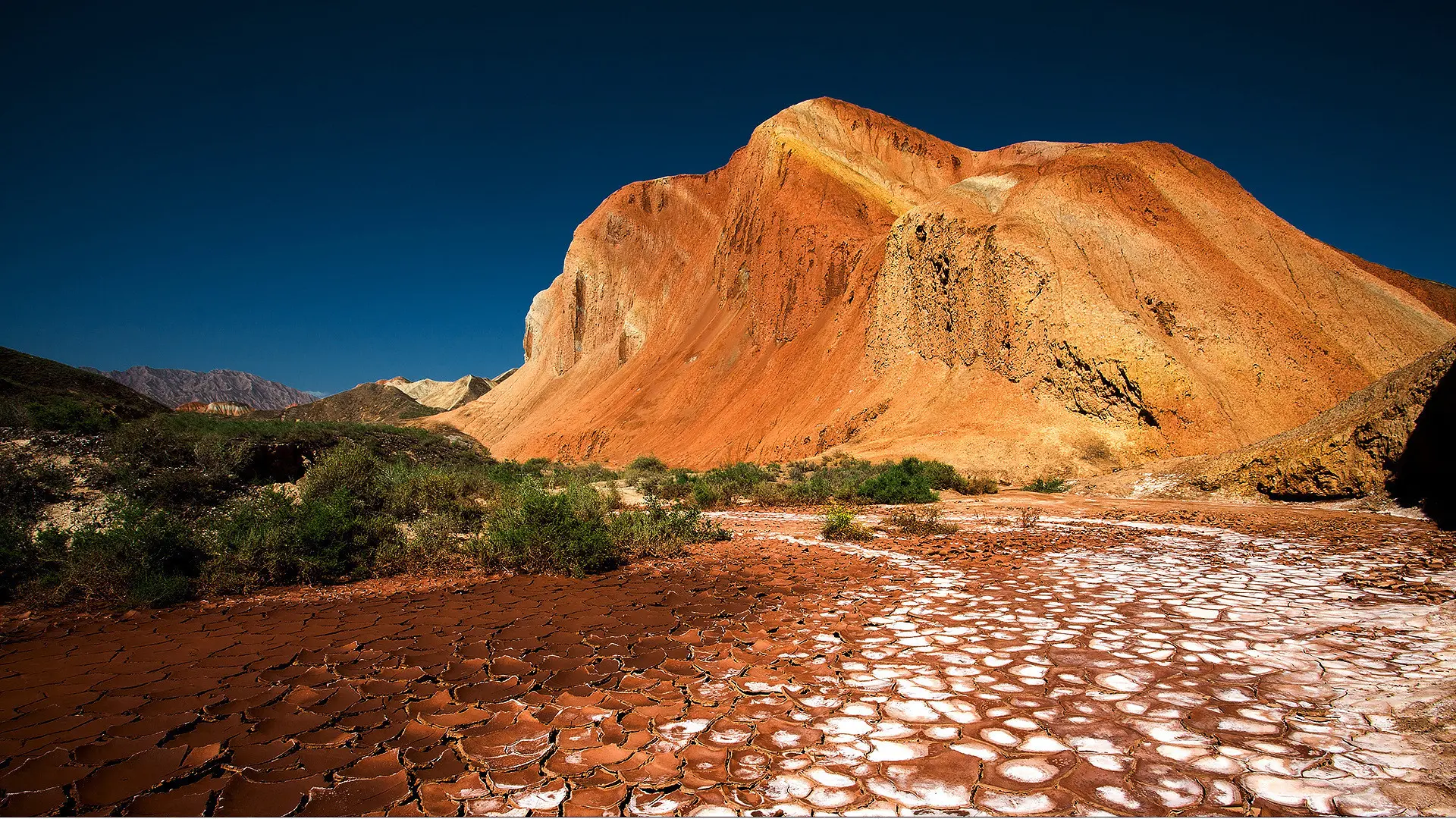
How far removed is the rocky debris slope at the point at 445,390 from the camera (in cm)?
8794

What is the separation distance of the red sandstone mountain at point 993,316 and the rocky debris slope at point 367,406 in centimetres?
3989

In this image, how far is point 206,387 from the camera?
145750 mm

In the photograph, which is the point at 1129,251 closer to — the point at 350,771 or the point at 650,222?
the point at 350,771

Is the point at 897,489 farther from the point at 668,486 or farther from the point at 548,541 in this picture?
the point at 548,541

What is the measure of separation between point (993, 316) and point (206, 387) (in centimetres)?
18510

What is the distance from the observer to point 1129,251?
21.5 metres

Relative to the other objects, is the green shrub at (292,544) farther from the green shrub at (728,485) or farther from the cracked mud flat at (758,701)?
the green shrub at (728,485)

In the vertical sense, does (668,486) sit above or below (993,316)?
below

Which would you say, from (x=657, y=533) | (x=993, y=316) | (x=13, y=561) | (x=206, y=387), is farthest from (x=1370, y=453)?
(x=206, y=387)

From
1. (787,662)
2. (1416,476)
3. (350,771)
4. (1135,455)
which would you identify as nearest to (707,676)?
(787,662)

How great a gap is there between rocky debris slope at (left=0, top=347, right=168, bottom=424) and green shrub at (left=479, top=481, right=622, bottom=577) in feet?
29.2

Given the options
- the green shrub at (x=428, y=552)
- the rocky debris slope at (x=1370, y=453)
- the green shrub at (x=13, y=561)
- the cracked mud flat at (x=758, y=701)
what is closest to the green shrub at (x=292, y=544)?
the green shrub at (x=428, y=552)

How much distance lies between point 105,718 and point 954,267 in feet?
78.4

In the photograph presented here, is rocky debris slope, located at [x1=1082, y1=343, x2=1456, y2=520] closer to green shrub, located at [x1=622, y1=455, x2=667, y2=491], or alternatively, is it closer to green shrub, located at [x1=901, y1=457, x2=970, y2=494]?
green shrub, located at [x1=901, y1=457, x2=970, y2=494]
